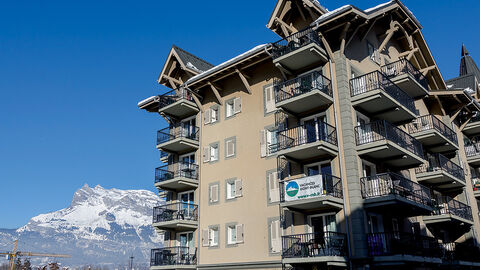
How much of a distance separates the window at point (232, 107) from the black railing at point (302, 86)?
463 cm

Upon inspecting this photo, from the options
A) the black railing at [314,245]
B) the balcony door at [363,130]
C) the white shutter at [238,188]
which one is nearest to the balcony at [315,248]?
the black railing at [314,245]

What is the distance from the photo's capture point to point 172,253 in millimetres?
33344

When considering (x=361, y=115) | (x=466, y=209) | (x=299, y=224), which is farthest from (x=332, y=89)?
(x=466, y=209)

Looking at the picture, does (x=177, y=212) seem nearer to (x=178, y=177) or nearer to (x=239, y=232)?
(x=178, y=177)

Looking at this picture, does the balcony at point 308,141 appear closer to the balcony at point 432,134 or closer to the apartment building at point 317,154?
the apartment building at point 317,154

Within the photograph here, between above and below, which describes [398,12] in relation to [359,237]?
above

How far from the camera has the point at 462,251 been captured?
33.3 m

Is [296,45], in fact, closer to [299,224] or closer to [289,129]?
[289,129]

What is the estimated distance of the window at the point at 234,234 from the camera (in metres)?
30.1

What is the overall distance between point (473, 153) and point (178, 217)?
2579 cm

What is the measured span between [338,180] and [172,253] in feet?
46.9

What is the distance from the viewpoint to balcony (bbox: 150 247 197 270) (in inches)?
1266

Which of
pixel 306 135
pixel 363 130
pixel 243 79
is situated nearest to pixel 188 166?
pixel 243 79

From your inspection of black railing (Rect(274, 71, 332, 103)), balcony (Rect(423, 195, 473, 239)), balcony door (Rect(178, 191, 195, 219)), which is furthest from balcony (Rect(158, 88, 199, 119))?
balcony (Rect(423, 195, 473, 239))
